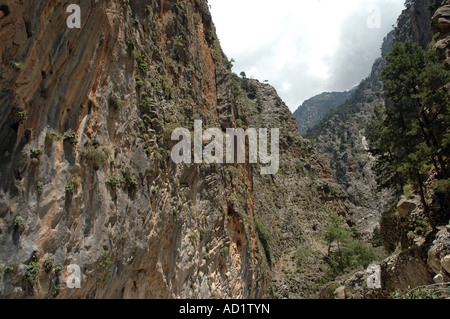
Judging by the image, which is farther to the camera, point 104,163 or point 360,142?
point 360,142

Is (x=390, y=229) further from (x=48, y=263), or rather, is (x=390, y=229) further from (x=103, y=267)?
(x=48, y=263)

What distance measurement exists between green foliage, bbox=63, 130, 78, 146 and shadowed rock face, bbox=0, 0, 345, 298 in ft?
0.13

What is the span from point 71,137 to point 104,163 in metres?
1.98

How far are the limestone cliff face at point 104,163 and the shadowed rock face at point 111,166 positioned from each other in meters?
0.05

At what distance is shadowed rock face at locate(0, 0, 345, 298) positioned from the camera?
371 inches

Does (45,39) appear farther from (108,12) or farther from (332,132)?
(332,132)

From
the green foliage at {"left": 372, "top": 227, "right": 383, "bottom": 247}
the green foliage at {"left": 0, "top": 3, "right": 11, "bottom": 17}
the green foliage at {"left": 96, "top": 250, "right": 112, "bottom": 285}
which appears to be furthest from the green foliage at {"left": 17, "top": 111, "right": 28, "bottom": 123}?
the green foliage at {"left": 372, "top": 227, "right": 383, "bottom": 247}

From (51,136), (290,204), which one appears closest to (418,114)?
(51,136)

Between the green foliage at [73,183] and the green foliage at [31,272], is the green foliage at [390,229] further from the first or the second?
the green foliage at [31,272]

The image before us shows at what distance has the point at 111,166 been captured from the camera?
1399cm

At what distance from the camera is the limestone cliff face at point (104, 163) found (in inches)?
369

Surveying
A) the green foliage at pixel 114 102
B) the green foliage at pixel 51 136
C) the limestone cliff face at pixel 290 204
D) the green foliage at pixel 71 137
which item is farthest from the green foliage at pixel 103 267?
the limestone cliff face at pixel 290 204

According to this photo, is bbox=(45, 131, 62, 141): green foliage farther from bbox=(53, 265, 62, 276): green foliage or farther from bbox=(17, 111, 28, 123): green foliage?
bbox=(53, 265, 62, 276): green foliage

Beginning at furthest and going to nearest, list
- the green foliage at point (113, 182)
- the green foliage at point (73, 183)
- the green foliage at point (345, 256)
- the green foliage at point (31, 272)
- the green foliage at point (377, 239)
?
the green foliage at point (377, 239) < the green foliage at point (345, 256) < the green foliage at point (113, 182) < the green foliage at point (73, 183) < the green foliage at point (31, 272)
